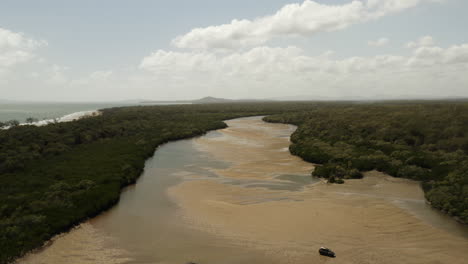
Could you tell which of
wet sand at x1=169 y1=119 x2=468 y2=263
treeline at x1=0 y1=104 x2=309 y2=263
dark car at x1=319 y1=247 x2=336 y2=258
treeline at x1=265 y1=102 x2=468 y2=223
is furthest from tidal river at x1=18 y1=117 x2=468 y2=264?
treeline at x1=265 y1=102 x2=468 y2=223

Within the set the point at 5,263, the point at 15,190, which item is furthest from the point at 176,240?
the point at 15,190

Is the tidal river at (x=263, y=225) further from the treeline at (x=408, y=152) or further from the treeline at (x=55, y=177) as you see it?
the treeline at (x=408, y=152)

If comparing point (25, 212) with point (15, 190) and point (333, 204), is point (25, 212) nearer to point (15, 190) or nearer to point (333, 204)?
point (15, 190)

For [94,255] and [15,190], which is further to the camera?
[15,190]

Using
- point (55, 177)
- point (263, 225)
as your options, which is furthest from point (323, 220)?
point (55, 177)

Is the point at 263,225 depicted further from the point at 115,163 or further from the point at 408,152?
the point at 408,152

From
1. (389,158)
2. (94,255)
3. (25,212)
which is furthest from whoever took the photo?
(389,158)

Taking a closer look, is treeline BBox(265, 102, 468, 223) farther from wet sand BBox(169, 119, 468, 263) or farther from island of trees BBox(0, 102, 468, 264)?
wet sand BBox(169, 119, 468, 263)
